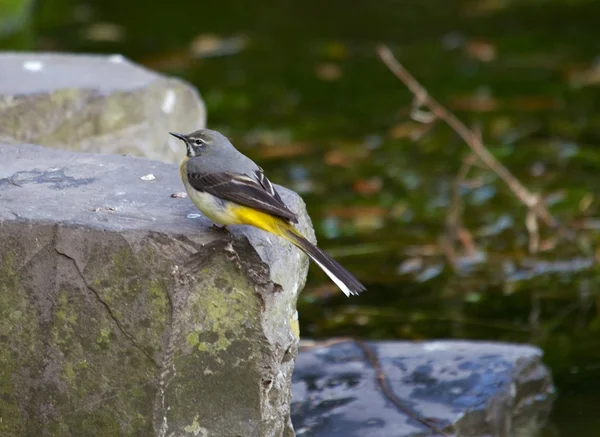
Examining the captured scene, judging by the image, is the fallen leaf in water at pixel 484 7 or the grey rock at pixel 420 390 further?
the fallen leaf in water at pixel 484 7

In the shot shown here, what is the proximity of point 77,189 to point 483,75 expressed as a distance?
6061 millimetres

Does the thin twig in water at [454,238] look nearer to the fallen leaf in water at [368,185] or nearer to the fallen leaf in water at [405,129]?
the fallen leaf in water at [368,185]

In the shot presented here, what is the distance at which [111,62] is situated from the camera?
5.77m

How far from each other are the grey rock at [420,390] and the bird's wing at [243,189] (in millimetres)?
1113

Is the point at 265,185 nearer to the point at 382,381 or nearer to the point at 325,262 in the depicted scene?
the point at 325,262

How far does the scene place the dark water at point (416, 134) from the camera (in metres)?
5.46

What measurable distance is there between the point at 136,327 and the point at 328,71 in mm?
6403

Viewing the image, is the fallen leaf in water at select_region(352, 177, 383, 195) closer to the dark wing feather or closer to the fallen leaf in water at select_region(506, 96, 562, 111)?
the fallen leaf in water at select_region(506, 96, 562, 111)

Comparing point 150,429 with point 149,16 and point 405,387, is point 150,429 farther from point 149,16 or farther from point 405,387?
point 149,16

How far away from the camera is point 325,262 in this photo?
324 centimetres

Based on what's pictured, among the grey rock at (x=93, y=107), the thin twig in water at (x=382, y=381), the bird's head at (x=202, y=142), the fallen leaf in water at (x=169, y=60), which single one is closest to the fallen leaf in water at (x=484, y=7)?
the fallen leaf in water at (x=169, y=60)

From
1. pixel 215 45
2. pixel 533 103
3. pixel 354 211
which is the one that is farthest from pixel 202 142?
pixel 215 45

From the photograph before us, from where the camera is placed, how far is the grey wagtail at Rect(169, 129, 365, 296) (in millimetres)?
3236

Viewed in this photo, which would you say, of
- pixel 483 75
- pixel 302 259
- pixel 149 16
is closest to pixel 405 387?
pixel 302 259
